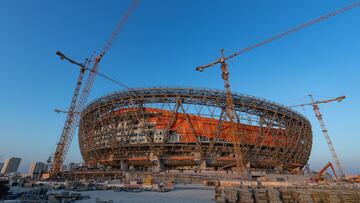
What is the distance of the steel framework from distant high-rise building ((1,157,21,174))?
67042 millimetres

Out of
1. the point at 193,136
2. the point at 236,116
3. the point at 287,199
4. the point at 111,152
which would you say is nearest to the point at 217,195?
the point at 287,199

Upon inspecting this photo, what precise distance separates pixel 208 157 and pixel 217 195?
985 inches

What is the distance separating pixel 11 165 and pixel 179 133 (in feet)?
299

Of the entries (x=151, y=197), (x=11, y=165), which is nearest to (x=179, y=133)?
(x=151, y=197)

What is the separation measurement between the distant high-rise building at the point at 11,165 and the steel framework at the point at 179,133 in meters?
67.0

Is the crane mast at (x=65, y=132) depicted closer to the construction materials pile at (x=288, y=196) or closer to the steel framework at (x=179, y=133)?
the steel framework at (x=179, y=133)

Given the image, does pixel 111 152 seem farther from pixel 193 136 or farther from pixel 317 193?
pixel 317 193

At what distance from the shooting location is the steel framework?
1512 inches

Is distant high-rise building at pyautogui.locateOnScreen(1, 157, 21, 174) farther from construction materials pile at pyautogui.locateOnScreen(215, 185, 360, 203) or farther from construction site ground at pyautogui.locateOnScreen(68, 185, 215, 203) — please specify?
construction materials pile at pyautogui.locateOnScreen(215, 185, 360, 203)

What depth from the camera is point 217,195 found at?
1349 cm

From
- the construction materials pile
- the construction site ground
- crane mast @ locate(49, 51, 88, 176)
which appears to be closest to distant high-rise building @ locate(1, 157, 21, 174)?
crane mast @ locate(49, 51, 88, 176)

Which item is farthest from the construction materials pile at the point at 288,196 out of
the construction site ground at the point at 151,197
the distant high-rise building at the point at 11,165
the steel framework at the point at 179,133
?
the distant high-rise building at the point at 11,165

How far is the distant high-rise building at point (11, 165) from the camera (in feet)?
273

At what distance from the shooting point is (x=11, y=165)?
3364 inches
